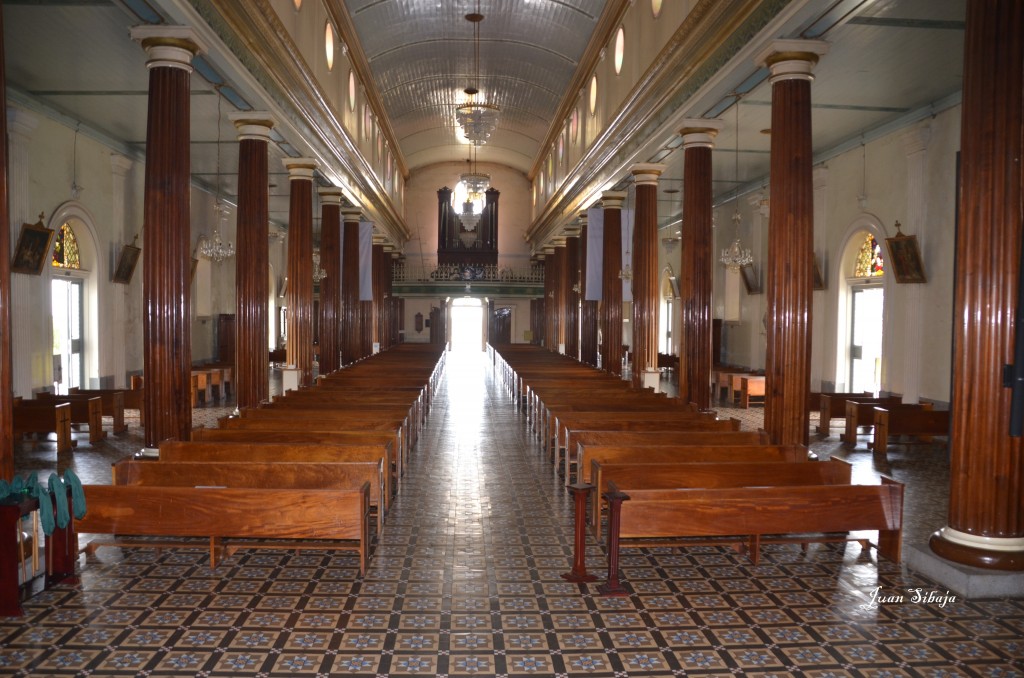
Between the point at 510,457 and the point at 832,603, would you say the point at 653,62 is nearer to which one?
the point at 510,457

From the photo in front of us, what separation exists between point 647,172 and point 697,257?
2.82 metres

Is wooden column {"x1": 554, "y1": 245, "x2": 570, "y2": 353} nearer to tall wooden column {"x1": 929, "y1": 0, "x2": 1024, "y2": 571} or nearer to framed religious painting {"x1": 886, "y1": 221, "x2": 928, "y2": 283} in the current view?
framed religious painting {"x1": 886, "y1": 221, "x2": 928, "y2": 283}

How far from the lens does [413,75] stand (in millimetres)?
19266

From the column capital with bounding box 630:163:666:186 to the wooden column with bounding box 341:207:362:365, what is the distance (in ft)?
27.8

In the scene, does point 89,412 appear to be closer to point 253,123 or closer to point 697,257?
point 253,123

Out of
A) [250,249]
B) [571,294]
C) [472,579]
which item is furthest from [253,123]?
[571,294]

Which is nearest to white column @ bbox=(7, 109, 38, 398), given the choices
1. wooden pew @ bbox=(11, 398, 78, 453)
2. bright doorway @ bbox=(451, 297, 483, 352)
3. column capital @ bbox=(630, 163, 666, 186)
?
wooden pew @ bbox=(11, 398, 78, 453)

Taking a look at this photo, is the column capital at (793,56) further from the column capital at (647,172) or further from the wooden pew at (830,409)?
the wooden pew at (830,409)

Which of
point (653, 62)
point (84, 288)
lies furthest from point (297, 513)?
point (84, 288)

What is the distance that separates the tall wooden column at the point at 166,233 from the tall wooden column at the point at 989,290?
21.9 ft

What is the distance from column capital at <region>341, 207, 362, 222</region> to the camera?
59.9 feet

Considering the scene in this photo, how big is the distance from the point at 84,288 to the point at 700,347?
11.4 metres

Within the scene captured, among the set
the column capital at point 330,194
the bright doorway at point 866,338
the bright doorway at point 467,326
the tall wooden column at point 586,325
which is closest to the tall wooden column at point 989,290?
the bright doorway at point 866,338

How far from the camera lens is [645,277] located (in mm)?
12648
